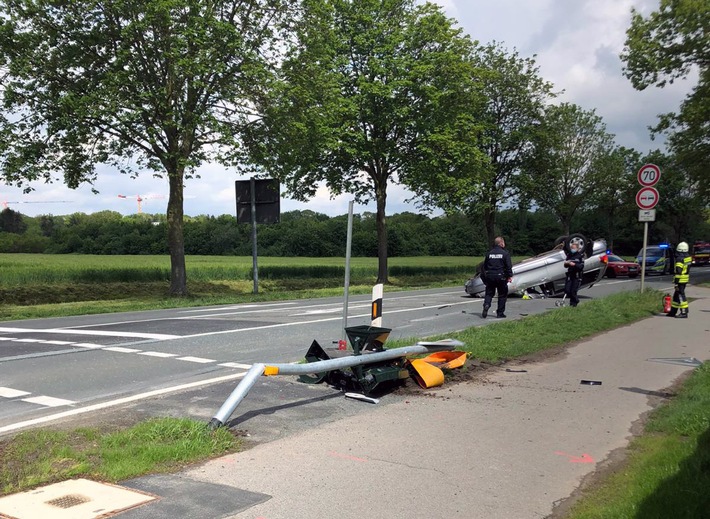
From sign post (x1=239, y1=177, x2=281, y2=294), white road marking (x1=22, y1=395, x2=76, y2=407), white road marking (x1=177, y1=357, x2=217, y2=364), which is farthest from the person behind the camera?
sign post (x1=239, y1=177, x2=281, y2=294)

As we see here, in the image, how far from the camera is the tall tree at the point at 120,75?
758 inches

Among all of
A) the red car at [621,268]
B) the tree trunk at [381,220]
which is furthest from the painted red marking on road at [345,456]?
the red car at [621,268]

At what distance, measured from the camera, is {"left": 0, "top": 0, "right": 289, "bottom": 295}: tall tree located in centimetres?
1927

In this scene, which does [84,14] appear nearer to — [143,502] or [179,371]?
[179,371]

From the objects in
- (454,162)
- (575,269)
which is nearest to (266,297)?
(575,269)

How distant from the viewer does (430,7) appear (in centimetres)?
3238

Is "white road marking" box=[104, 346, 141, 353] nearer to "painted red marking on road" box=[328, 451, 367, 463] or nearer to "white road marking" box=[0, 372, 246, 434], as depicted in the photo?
"white road marking" box=[0, 372, 246, 434]

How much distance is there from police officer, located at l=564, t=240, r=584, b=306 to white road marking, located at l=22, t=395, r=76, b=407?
12.2 metres

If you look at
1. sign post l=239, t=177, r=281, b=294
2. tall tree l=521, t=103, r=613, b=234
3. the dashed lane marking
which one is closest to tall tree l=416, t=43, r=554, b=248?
tall tree l=521, t=103, r=613, b=234

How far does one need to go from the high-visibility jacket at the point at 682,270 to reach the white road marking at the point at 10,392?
13.2 metres

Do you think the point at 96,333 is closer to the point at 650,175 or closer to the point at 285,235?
the point at 650,175

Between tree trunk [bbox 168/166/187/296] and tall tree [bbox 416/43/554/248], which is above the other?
tall tree [bbox 416/43/554/248]

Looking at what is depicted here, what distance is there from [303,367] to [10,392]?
3.46 meters

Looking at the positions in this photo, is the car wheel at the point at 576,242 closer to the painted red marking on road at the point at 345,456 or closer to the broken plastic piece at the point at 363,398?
the broken plastic piece at the point at 363,398
